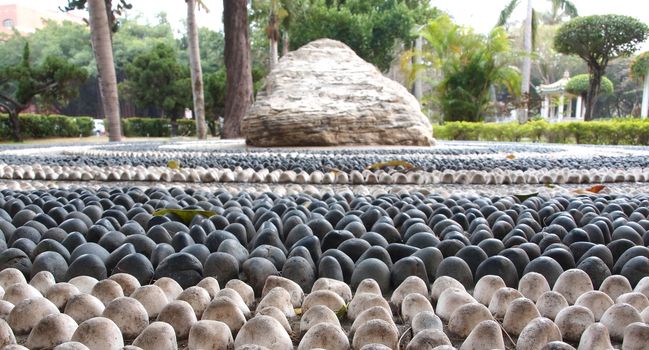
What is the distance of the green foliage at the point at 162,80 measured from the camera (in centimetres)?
2242

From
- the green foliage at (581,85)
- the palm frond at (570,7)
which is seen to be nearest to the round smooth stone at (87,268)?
the palm frond at (570,7)

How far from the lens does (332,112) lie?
24.6 ft

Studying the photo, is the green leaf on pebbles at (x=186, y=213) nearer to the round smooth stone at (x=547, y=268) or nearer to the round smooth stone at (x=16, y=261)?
the round smooth stone at (x=16, y=261)

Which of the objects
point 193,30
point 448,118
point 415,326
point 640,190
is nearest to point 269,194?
point 415,326

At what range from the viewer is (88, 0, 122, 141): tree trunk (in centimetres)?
1013

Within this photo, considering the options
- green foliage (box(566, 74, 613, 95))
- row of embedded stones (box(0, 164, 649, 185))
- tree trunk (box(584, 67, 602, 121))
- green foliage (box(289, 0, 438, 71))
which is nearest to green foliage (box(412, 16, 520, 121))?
tree trunk (box(584, 67, 602, 121))

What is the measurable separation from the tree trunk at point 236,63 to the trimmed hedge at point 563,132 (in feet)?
16.6

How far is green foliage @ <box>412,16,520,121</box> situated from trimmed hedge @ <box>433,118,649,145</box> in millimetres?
1663

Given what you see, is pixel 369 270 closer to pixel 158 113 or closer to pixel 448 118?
pixel 448 118

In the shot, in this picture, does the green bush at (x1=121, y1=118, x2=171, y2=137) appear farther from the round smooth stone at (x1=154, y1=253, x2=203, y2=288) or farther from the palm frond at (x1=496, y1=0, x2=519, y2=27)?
the round smooth stone at (x1=154, y1=253, x2=203, y2=288)

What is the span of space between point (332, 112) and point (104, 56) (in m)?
5.51

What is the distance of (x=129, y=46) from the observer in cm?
3042

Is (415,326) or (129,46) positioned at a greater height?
(129,46)

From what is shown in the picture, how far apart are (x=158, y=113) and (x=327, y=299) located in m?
29.4
